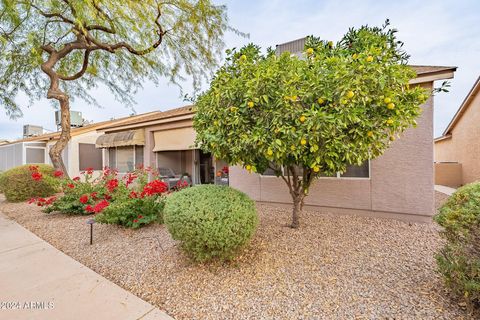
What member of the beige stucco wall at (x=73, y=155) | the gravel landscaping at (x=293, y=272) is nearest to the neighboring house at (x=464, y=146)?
the gravel landscaping at (x=293, y=272)

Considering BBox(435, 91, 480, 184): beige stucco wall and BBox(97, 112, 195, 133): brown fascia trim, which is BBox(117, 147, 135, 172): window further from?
BBox(435, 91, 480, 184): beige stucco wall

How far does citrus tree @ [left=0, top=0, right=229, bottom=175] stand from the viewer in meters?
8.25

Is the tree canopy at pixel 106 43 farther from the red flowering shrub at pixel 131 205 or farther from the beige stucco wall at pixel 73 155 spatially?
the red flowering shrub at pixel 131 205

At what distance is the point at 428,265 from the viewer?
11.8ft

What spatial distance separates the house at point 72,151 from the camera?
16.1 meters

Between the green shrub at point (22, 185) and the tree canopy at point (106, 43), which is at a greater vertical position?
the tree canopy at point (106, 43)

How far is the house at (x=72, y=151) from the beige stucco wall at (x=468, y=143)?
2276 centimetres

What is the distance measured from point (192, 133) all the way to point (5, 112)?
920 centimetres

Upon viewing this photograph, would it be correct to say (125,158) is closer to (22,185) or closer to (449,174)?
(22,185)

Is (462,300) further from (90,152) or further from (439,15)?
(90,152)

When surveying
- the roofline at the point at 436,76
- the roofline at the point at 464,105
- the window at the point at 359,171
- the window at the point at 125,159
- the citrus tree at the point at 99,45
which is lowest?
the window at the point at 359,171

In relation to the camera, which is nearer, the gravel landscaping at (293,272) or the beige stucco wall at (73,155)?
the gravel landscaping at (293,272)

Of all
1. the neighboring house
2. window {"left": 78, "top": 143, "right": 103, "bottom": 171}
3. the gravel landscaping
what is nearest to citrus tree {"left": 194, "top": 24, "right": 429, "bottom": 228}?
the gravel landscaping

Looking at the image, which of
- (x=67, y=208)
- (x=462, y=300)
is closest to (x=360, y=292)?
(x=462, y=300)
